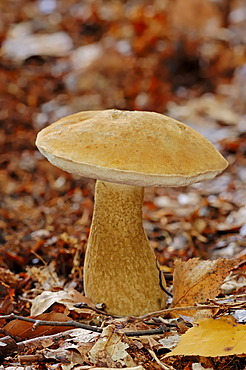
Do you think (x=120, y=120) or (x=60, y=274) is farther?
(x=60, y=274)

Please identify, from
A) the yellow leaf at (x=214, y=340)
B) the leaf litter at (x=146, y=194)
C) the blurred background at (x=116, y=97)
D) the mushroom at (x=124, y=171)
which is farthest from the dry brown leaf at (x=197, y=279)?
the blurred background at (x=116, y=97)

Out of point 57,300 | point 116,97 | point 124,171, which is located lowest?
point 116,97

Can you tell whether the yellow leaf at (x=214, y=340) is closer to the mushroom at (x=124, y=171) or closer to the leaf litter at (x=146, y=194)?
the leaf litter at (x=146, y=194)

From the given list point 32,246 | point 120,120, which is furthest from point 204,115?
point 120,120

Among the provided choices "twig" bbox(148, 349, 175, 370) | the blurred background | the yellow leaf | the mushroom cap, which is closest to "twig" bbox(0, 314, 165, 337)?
"twig" bbox(148, 349, 175, 370)

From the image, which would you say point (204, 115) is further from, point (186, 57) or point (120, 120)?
point (120, 120)

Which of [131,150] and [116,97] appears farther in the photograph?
[116,97]

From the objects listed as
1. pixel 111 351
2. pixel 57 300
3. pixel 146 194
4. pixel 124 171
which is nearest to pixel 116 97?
pixel 146 194

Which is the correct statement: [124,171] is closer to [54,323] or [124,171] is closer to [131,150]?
[131,150]
